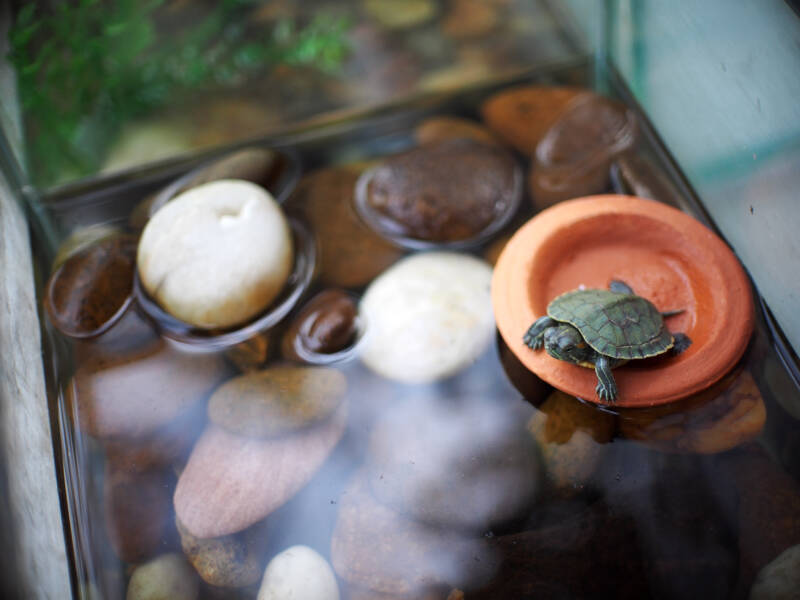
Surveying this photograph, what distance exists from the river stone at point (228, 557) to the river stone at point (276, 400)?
0.39m

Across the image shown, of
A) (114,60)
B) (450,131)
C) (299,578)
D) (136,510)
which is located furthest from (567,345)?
(114,60)

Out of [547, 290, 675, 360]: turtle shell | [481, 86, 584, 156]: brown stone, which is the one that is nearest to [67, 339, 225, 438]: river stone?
[547, 290, 675, 360]: turtle shell

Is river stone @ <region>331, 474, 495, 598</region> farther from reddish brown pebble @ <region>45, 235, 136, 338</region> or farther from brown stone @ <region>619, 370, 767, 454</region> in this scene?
reddish brown pebble @ <region>45, 235, 136, 338</region>

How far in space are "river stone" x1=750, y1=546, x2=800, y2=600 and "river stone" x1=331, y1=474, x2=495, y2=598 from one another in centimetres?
89

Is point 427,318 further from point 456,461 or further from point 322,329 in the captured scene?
point 456,461

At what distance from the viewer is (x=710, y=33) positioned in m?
2.55

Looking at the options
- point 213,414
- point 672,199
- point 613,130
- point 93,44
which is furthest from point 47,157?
point 672,199

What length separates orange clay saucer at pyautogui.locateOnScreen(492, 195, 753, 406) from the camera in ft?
7.47

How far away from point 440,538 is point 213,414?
3.41 feet

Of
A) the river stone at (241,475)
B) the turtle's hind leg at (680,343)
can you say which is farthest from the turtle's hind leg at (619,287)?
the river stone at (241,475)

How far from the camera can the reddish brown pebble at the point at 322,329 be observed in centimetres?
265

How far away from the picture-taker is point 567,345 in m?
2.19

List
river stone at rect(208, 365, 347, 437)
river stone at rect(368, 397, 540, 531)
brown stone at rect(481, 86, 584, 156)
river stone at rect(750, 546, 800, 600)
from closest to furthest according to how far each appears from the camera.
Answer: river stone at rect(750, 546, 800, 600)
river stone at rect(368, 397, 540, 531)
river stone at rect(208, 365, 347, 437)
brown stone at rect(481, 86, 584, 156)

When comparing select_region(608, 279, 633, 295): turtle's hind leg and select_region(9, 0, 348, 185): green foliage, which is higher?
select_region(9, 0, 348, 185): green foliage
